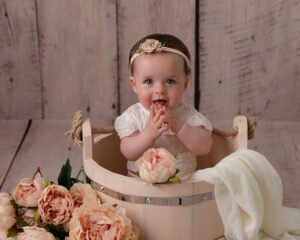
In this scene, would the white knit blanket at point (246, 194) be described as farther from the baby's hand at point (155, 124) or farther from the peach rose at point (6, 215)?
the peach rose at point (6, 215)

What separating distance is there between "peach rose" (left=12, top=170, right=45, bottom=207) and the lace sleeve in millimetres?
222

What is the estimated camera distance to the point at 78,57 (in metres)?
1.96

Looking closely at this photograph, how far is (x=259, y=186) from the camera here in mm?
1182

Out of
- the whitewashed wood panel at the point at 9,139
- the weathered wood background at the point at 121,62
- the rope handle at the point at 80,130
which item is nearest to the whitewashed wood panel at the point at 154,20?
the weathered wood background at the point at 121,62

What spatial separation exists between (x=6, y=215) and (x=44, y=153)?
67 centimetres

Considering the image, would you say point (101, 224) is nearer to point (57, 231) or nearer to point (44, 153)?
point (57, 231)

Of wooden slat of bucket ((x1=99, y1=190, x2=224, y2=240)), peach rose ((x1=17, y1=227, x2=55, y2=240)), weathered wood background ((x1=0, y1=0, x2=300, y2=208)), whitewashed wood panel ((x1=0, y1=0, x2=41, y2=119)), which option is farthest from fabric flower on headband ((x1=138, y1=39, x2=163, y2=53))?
whitewashed wood panel ((x1=0, y1=0, x2=41, y2=119))

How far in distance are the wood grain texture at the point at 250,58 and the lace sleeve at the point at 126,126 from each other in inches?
27.0

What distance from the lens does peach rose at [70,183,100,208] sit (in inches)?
45.8

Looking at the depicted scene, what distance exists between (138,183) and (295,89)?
1036 mm

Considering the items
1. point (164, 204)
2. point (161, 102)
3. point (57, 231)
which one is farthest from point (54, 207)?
point (161, 102)

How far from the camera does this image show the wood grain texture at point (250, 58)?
1.87 m

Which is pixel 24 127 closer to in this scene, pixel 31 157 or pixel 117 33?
pixel 31 157

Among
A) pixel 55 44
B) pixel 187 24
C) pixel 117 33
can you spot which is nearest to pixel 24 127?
pixel 55 44
